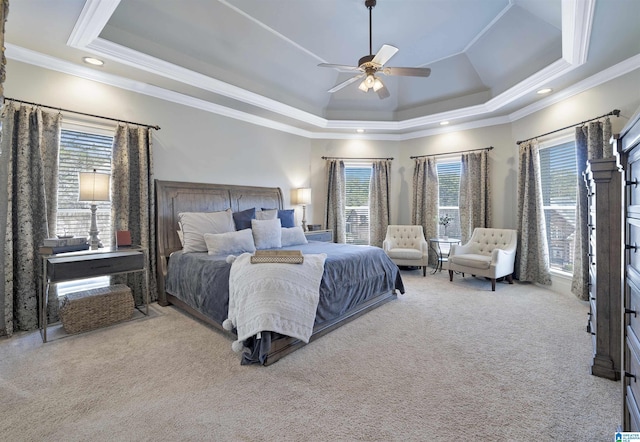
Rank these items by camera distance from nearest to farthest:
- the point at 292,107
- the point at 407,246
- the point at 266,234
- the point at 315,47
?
the point at 266,234 → the point at 315,47 → the point at 292,107 → the point at 407,246

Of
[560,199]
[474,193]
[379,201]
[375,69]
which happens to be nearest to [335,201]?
[379,201]

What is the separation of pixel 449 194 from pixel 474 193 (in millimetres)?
536

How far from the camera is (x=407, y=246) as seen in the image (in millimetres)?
5715

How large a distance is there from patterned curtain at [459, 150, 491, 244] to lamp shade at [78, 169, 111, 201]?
18.4 feet

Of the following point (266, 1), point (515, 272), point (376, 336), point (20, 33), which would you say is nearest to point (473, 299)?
point (515, 272)

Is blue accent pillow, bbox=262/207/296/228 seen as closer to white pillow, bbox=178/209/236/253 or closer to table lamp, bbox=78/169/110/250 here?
white pillow, bbox=178/209/236/253

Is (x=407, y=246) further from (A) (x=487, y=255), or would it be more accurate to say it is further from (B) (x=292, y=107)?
(B) (x=292, y=107)

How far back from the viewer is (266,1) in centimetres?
342

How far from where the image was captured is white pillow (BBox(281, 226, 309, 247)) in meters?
4.32

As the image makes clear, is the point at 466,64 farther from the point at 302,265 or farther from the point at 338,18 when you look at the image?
the point at 302,265

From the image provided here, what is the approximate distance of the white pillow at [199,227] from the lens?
3547 millimetres

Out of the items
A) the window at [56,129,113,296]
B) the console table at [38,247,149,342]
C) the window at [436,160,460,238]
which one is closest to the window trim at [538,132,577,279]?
the window at [436,160,460,238]

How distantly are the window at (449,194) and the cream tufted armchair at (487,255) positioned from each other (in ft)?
2.20

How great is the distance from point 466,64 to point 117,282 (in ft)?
19.7
